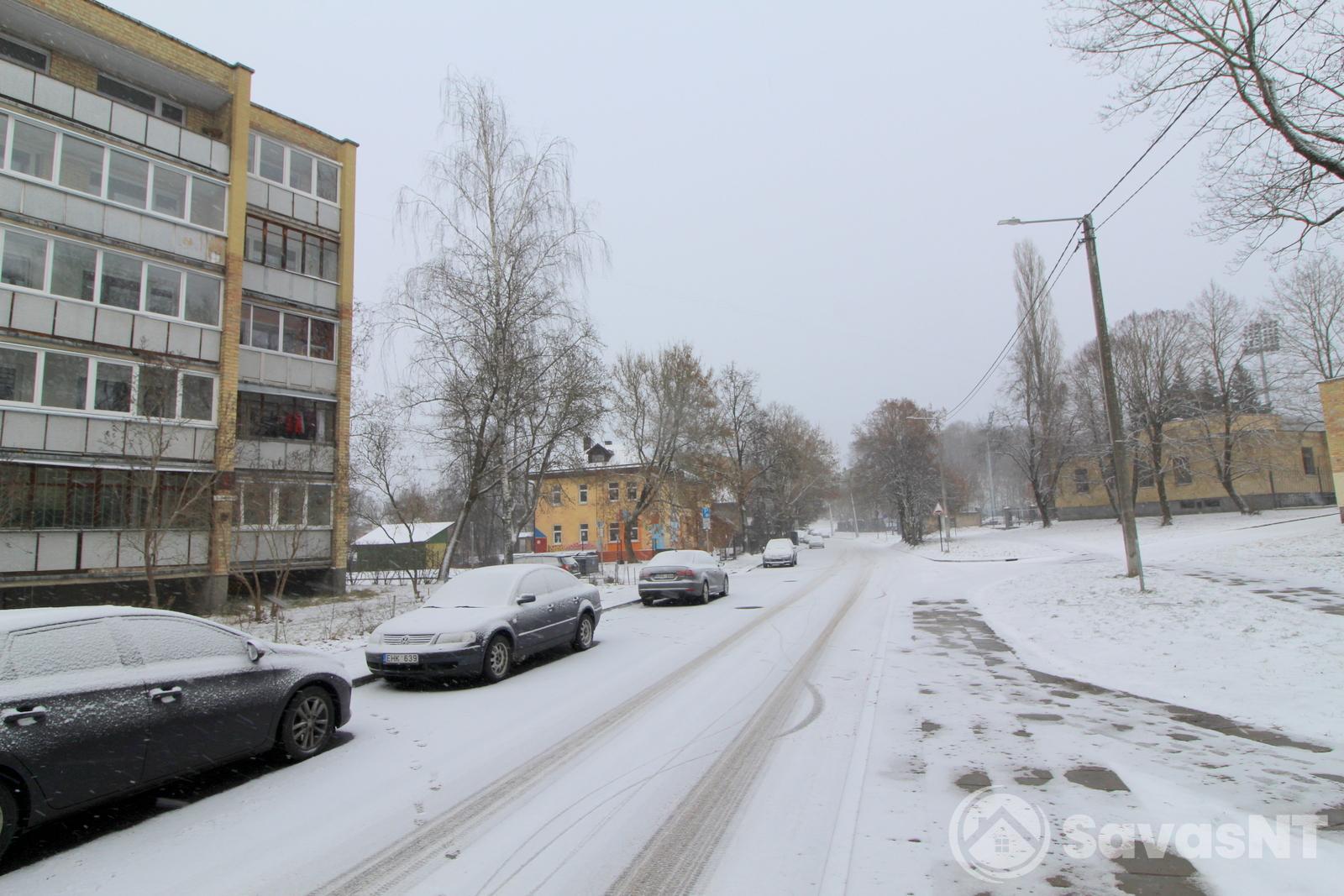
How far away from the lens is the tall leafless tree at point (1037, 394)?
43.9 meters

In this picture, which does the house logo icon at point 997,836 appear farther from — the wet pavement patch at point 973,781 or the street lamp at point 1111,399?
the street lamp at point 1111,399

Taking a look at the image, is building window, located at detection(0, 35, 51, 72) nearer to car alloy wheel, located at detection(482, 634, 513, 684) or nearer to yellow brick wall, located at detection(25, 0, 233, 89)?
yellow brick wall, located at detection(25, 0, 233, 89)

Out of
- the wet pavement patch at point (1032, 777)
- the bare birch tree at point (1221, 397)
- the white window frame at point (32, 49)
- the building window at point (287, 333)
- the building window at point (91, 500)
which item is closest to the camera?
the wet pavement patch at point (1032, 777)

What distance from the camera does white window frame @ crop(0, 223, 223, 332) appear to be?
16.4 metres

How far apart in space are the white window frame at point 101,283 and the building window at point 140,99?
448 cm

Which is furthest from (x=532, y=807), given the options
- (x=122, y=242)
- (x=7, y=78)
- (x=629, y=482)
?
(x=629, y=482)

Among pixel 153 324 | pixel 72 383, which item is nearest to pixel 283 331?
pixel 153 324

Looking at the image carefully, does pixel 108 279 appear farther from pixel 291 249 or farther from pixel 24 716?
pixel 24 716

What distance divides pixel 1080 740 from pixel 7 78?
24405 millimetres

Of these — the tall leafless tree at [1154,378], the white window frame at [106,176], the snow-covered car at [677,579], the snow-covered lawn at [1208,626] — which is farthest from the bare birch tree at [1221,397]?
the white window frame at [106,176]

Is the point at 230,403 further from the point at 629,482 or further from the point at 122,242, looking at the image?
the point at 629,482

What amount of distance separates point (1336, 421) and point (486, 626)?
27.4m

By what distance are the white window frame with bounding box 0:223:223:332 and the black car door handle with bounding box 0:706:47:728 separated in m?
17.5

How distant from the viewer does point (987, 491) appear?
336 ft
